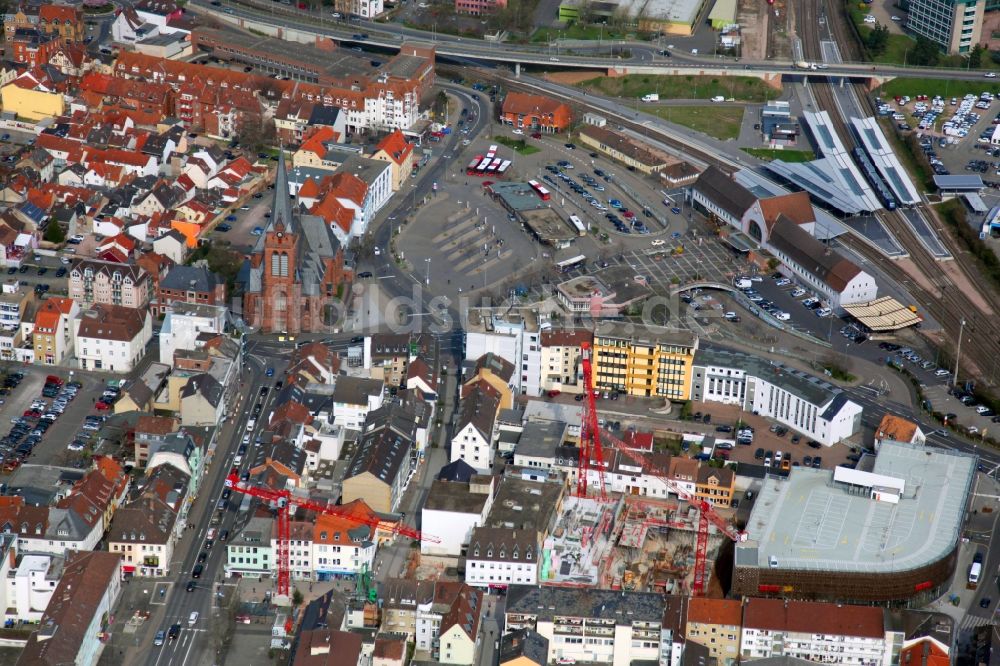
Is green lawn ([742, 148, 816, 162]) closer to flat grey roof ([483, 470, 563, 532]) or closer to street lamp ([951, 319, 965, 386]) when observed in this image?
street lamp ([951, 319, 965, 386])

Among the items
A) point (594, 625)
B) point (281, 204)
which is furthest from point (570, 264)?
point (594, 625)

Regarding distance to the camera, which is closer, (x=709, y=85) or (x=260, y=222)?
(x=260, y=222)

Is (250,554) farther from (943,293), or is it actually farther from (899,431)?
(943,293)

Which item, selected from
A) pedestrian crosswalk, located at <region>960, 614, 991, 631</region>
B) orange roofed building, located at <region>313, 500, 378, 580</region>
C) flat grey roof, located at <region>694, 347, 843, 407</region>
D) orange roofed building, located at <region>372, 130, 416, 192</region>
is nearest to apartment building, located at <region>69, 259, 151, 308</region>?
orange roofed building, located at <region>372, 130, 416, 192</region>

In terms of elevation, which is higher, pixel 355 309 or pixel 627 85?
pixel 627 85

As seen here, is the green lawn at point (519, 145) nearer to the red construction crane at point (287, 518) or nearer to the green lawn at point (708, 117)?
the green lawn at point (708, 117)

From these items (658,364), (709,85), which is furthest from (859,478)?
(709,85)

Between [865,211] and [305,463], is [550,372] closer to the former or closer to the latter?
[305,463]
